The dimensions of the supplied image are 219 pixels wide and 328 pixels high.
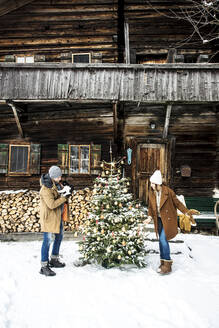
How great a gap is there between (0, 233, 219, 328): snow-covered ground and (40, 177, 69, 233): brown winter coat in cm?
85

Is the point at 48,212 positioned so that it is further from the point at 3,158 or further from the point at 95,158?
the point at 3,158

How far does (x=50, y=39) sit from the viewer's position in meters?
10.2

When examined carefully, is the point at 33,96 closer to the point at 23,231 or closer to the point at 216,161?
the point at 23,231

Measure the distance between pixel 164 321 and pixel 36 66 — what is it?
26.6ft

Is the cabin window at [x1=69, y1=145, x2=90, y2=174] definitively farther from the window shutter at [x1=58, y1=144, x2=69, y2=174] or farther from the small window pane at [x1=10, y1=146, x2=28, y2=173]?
the small window pane at [x1=10, y1=146, x2=28, y2=173]

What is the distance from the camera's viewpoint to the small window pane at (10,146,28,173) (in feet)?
32.0

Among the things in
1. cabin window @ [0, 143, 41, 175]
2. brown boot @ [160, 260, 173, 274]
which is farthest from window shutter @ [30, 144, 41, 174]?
brown boot @ [160, 260, 173, 274]

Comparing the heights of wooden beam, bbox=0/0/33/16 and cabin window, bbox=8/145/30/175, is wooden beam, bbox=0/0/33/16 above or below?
above

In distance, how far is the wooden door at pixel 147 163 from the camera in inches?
376

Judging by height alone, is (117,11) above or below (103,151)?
above

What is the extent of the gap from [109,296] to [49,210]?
66.8 inches

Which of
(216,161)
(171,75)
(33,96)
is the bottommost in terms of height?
(216,161)

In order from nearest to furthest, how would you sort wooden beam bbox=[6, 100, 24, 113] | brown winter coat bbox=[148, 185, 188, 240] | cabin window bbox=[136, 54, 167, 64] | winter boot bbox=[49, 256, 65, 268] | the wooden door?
1. brown winter coat bbox=[148, 185, 188, 240]
2. winter boot bbox=[49, 256, 65, 268]
3. wooden beam bbox=[6, 100, 24, 113]
4. the wooden door
5. cabin window bbox=[136, 54, 167, 64]

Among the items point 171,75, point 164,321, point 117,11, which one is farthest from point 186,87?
point 164,321
